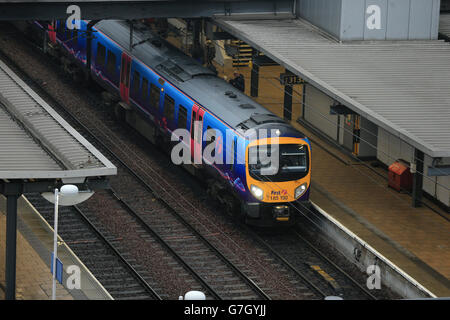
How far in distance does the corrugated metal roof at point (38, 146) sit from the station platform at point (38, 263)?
328 centimetres

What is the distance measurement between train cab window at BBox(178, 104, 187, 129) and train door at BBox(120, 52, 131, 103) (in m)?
5.15

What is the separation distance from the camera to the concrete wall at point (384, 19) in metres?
35.5

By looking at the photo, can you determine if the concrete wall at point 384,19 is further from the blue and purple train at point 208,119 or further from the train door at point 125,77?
the train door at point 125,77

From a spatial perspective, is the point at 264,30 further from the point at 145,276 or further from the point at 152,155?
the point at 145,276

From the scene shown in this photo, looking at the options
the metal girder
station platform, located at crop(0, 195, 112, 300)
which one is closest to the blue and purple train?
the metal girder

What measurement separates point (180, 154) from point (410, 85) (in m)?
8.32

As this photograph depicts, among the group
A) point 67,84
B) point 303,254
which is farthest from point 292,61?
point 67,84

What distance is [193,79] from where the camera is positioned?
112 ft

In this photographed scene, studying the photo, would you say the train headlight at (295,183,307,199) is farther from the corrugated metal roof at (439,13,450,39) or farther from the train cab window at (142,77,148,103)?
the corrugated metal roof at (439,13,450,39)

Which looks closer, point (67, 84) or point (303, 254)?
point (303, 254)

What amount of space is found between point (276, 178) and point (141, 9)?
1106 cm

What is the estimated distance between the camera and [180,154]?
113 ft

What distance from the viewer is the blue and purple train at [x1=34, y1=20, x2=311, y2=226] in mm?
29453
